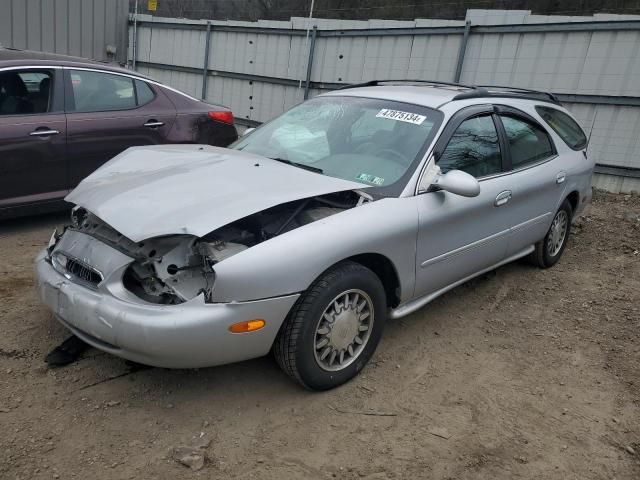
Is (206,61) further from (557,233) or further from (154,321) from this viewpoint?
(154,321)

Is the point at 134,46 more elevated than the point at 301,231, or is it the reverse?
the point at 134,46

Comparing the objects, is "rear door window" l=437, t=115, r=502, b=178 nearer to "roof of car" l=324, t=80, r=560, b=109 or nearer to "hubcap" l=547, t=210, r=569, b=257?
"roof of car" l=324, t=80, r=560, b=109

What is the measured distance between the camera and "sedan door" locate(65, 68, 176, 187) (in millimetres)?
4887

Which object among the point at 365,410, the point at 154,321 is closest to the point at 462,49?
the point at 365,410

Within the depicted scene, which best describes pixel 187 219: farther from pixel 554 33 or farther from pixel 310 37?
pixel 310 37

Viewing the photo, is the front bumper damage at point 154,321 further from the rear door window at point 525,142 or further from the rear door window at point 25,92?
the rear door window at point 25,92

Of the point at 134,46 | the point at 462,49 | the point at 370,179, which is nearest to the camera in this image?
the point at 370,179

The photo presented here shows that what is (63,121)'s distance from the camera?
188 inches

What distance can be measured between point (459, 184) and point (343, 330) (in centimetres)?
108

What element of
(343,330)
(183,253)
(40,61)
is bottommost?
(343,330)

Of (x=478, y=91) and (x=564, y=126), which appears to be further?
(x=564, y=126)

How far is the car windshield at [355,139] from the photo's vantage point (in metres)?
3.37

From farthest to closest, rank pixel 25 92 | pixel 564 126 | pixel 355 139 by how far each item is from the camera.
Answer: pixel 564 126 → pixel 25 92 → pixel 355 139

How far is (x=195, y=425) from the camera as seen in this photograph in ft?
8.73
